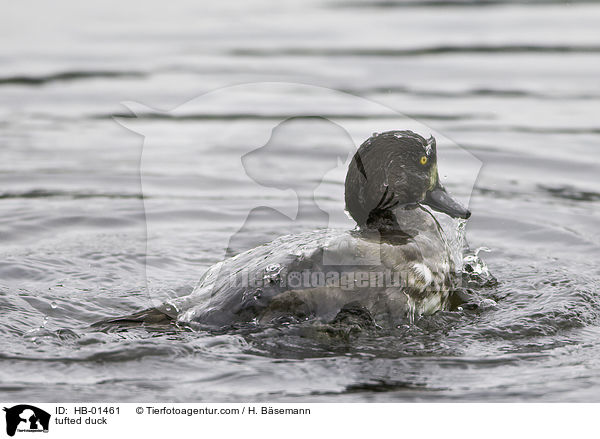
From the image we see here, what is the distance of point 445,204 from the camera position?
580 centimetres

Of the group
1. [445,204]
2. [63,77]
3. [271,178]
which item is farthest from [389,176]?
[63,77]

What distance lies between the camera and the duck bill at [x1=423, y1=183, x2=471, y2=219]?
5777mm

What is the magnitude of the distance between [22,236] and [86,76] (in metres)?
4.62

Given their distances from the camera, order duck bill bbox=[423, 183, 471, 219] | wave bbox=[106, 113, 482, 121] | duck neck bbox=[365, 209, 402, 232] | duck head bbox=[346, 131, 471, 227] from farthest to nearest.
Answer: wave bbox=[106, 113, 482, 121] < duck bill bbox=[423, 183, 471, 219] < duck neck bbox=[365, 209, 402, 232] < duck head bbox=[346, 131, 471, 227]

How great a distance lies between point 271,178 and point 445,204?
3020 millimetres

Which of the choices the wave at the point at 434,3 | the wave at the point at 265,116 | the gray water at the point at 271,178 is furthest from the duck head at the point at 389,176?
the wave at the point at 434,3

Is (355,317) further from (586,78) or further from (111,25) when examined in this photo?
(111,25)

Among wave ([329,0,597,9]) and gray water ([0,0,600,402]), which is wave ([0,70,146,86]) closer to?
gray water ([0,0,600,402])

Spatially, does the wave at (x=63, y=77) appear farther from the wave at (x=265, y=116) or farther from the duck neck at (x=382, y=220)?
the duck neck at (x=382, y=220)

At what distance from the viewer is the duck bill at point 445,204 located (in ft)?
19.0

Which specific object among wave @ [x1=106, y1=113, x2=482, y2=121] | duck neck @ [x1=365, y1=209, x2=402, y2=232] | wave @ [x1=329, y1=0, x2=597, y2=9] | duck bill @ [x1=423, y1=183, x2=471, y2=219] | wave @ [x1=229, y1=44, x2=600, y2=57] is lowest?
duck neck @ [x1=365, y1=209, x2=402, y2=232]
